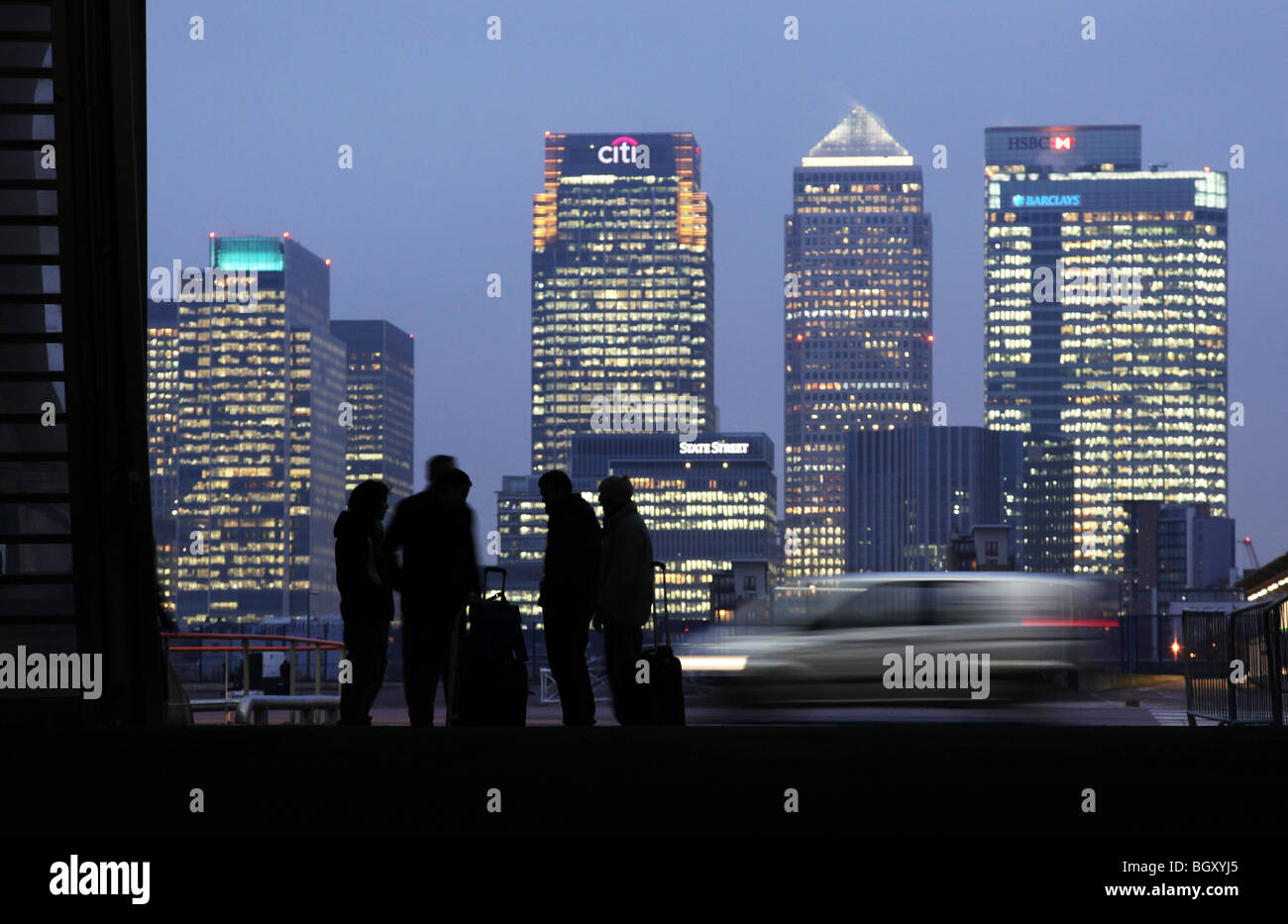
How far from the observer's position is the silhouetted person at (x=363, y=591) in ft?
33.9

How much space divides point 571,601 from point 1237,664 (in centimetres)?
669

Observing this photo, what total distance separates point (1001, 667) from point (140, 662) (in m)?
8.21

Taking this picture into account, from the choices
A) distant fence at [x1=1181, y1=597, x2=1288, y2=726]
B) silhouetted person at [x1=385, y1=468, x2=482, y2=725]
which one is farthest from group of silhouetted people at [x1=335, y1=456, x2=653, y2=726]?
distant fence at [x1=1181, y1=597, x2=1288, y2=726]

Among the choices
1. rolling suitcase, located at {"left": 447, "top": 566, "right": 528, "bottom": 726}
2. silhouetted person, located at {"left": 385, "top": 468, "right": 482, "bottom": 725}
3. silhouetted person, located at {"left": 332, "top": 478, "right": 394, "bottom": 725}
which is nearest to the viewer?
rolling suitcase, located at {"left": 447, "top": 566, "right": 528, "bottom": 726}

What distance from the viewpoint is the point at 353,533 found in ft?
34.1

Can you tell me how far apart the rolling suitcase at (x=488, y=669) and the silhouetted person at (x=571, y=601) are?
0.24 m

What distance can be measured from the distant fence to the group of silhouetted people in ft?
17.5

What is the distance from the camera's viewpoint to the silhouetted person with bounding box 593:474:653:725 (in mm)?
10625

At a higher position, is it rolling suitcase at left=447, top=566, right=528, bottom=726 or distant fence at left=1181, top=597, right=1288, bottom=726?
rolling suitcase at left=447, top=566, right=528, bottom=726

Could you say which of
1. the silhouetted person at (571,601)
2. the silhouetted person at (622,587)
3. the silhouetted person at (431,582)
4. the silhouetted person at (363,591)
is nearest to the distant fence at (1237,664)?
the silhouetted person at (622,587)

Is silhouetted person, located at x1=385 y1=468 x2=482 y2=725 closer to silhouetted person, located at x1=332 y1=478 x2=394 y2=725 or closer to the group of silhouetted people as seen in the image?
the group of silhouetted people

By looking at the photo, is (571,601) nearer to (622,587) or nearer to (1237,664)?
(622,587)

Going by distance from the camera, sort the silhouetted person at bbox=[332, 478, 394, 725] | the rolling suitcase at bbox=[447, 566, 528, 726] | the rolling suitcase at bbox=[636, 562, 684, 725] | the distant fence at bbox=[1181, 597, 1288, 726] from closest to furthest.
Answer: the rolling suitcase at bbox=[447, 566, 528, 726], the rolling suitcase at bbox=[636, 562, 684, 725], the silhouetted person at bbox=[332, 478, 394, 725], the distant fence at bbox=[1181, 597, 1288, 726]
